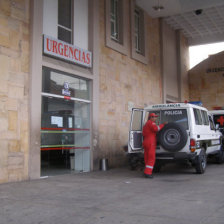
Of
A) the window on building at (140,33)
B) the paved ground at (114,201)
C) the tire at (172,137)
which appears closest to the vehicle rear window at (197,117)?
the tire at (172,137)

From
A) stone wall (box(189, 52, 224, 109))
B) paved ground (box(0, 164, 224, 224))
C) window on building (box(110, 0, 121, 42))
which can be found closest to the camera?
→ paved ground (box(0, 164, 224, 224))

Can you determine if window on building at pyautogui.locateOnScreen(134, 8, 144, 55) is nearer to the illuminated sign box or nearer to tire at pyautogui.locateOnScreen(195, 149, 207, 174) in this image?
the illuminated sign box

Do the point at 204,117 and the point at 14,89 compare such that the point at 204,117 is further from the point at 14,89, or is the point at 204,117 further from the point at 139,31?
the point at 139,31

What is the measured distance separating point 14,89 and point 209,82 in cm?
1654

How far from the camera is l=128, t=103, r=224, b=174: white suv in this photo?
973cm

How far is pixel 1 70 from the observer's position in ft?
29.0

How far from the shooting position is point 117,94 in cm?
1395

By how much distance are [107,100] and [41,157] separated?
13.7ft

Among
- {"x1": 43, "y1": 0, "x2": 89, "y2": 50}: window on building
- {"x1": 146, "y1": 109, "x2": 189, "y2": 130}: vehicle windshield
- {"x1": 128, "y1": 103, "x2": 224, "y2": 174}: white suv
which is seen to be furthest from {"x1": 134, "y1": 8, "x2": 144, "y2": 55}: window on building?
{"x1": 146, "y1": 109, "x2": 189, "y2": 130}: vehicle windshield

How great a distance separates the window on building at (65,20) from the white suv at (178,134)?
11.5ft

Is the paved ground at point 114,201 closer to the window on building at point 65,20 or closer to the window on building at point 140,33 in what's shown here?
the window on building at point 65,20

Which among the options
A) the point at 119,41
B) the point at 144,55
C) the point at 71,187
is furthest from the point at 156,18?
the point at 71,187

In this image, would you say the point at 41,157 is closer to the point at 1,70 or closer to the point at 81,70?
the point at 1,70

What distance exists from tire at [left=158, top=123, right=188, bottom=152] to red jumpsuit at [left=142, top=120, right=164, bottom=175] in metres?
0.29
